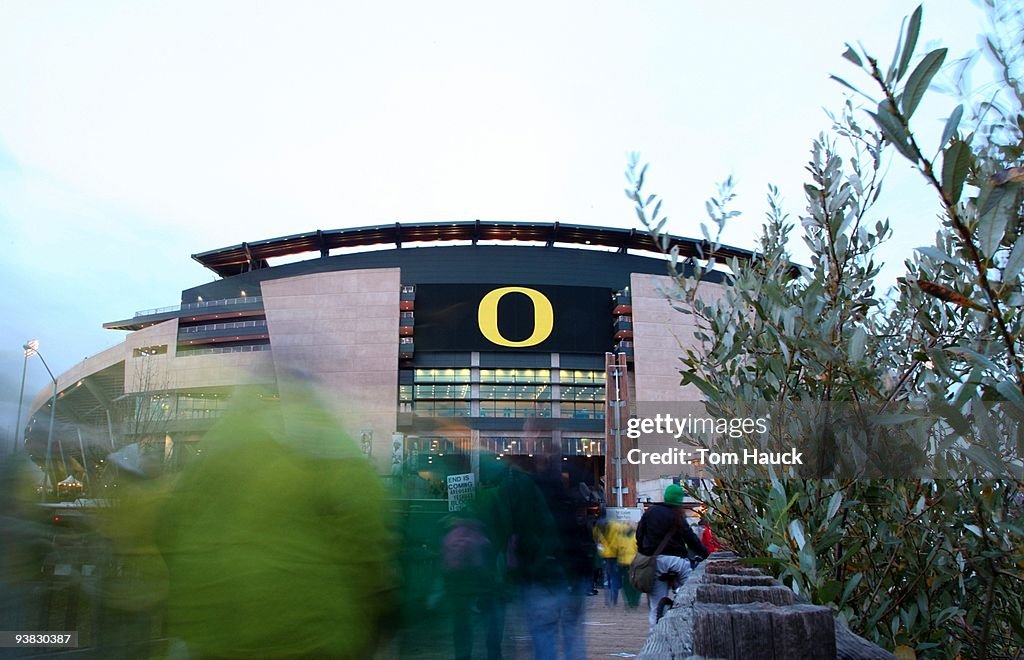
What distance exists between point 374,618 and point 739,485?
1936 mm

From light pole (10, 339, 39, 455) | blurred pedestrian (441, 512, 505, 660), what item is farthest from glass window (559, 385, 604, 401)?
light pole (10, 339, 39, 455)

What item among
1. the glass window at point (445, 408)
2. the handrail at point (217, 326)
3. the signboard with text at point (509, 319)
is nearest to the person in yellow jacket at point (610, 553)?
the glass window at point (445, 408)

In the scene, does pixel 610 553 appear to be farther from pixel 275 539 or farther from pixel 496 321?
pixel 496 321

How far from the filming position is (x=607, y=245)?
6738 centimetres

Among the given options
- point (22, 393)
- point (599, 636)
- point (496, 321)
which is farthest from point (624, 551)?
point (496, 321)

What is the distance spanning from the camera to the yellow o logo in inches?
2386

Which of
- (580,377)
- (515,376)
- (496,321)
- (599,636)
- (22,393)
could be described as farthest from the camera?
(580,377)

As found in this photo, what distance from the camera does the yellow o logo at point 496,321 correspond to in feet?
199

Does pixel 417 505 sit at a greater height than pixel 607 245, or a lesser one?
lesser

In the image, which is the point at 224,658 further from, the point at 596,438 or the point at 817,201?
the point at 596,438

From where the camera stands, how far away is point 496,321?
200 feet

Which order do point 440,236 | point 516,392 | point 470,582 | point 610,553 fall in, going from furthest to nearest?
point 440,236, point 516,392, point 610,553, point 470,582

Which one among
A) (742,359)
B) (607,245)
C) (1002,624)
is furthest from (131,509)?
(607,245)

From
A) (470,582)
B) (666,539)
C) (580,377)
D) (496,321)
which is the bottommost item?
(470,582)
